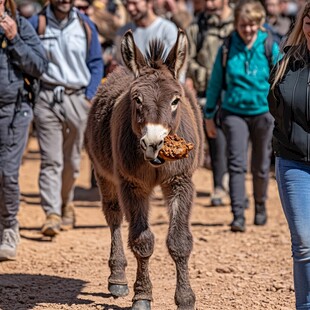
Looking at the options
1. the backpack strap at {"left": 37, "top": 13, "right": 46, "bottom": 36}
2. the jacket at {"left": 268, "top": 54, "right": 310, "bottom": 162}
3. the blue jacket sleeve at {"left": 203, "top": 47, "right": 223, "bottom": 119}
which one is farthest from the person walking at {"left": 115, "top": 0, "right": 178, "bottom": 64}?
the jacket at {"left": 268, "top": 54, "right": 310, "bottom": 162}

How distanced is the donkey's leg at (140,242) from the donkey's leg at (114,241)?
631mm

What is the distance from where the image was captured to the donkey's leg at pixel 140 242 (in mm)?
6262

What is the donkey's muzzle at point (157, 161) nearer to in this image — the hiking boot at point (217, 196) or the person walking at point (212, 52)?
the person walking at point (212, 52)

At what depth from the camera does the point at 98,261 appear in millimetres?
8266

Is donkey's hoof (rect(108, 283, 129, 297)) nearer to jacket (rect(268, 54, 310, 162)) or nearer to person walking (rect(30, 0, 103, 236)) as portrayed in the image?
jacket (rect(268, 54, 310, 162))

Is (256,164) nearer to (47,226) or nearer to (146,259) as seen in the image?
(47,226)

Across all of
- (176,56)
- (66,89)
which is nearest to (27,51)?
(66,89)

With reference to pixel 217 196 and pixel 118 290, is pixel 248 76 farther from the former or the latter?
pixel 118 290

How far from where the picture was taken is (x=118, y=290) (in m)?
6.91

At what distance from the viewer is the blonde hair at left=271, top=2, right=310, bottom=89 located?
5320 millimetres

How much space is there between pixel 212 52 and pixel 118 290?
219 inches

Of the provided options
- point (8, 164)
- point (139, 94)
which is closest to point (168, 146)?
point (139, 94)

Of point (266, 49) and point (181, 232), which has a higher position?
point (266, 49)

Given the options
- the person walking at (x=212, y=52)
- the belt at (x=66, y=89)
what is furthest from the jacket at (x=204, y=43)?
Result: the belt at (x=66, y=89)
